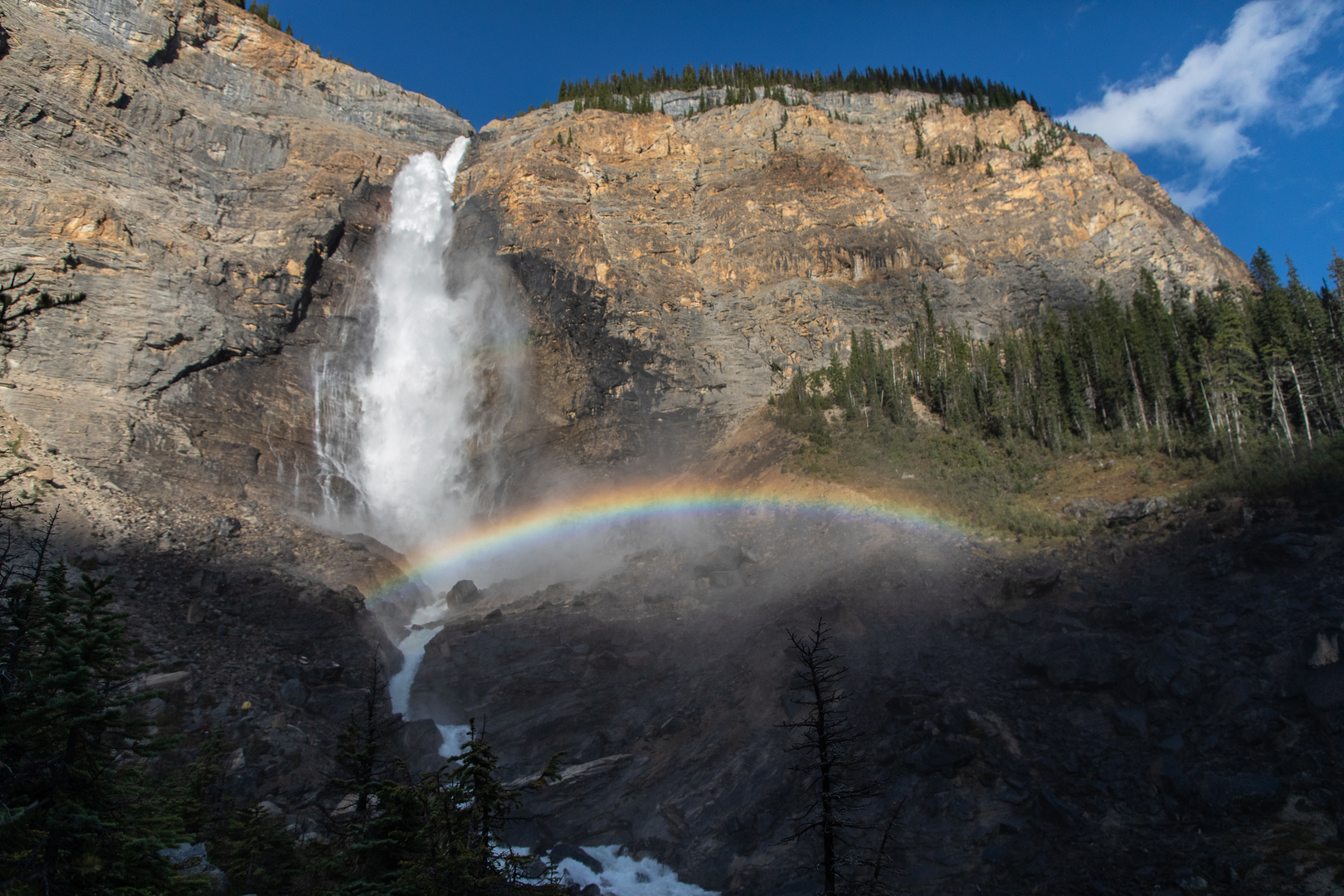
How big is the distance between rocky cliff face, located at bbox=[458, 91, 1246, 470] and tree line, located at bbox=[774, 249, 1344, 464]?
3.60 metres

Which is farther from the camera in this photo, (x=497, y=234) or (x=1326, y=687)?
(x=497, y=234)

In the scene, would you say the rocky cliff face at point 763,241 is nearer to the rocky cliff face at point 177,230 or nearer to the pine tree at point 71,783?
the rocky cliff face at point 177,230

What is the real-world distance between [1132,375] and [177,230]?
62.8 metres

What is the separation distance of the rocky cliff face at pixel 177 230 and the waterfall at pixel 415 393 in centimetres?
217

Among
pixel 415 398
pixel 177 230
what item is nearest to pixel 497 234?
pixel 415 398

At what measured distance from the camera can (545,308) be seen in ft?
177

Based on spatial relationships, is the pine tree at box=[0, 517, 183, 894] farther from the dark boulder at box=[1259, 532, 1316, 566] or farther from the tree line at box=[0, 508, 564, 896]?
the dark boulder at box=[1259, 532, 1316, 566]

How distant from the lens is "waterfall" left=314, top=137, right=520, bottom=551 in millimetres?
48438

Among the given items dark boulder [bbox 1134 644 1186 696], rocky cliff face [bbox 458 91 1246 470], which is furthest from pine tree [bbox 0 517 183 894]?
rocky cliff face [bbox 458 91 1246 470]

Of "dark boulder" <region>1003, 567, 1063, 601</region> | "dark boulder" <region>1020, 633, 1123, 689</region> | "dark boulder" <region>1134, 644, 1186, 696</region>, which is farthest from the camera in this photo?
"dark boulder" <region>1003, 567, 1063, 601</region>

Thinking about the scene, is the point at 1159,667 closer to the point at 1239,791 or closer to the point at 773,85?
the point at 1239,791

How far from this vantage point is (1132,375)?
42.0m

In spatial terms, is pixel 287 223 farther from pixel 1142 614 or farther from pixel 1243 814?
pixel 1243 814

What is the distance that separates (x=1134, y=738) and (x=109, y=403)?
158ft
